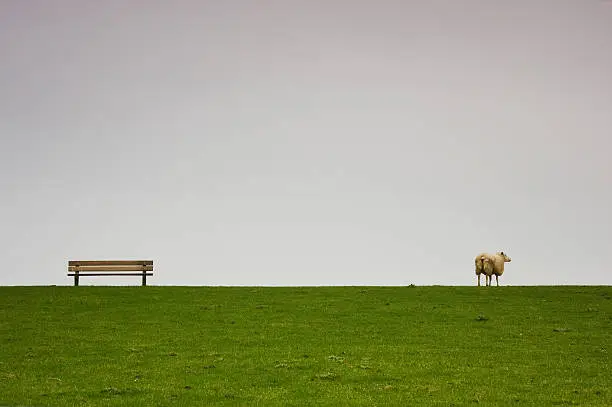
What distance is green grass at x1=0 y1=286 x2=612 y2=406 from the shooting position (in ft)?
72.5

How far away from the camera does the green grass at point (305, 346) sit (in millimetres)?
22109

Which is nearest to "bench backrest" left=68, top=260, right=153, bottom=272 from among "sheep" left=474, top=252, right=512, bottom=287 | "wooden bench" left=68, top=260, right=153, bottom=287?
"wooden bench" left=68, top=260, right=153, bottom=287

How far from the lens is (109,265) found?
4528cm

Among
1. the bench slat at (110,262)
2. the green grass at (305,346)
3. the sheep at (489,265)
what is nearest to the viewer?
the green grass at (305,346)

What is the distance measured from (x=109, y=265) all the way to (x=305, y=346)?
67.3 ft

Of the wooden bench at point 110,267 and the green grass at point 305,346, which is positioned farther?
the wooden bench at point 110,267

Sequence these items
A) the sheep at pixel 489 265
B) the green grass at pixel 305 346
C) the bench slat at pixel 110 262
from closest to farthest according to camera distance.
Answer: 1. the green grass at pixel 305 346
2. the bench slat at pixel 110 262
3. the sheep at pixel 489 265

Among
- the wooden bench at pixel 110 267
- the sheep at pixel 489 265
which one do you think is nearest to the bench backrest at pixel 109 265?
the wooden bench at pixel 110 267

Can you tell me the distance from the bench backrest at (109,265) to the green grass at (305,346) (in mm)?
2259

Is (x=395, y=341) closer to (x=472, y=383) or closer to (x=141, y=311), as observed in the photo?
(x=472, y=383)

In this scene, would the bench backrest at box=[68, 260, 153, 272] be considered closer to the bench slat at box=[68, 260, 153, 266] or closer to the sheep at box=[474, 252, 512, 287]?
the bench slat at box=[68, 260, 153, 266]

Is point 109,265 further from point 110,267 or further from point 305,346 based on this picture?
point 305,346

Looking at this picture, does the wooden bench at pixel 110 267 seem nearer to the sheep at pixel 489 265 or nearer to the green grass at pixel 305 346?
the green grass at pixel 305 346

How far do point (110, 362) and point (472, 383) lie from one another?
12099 millimetres
